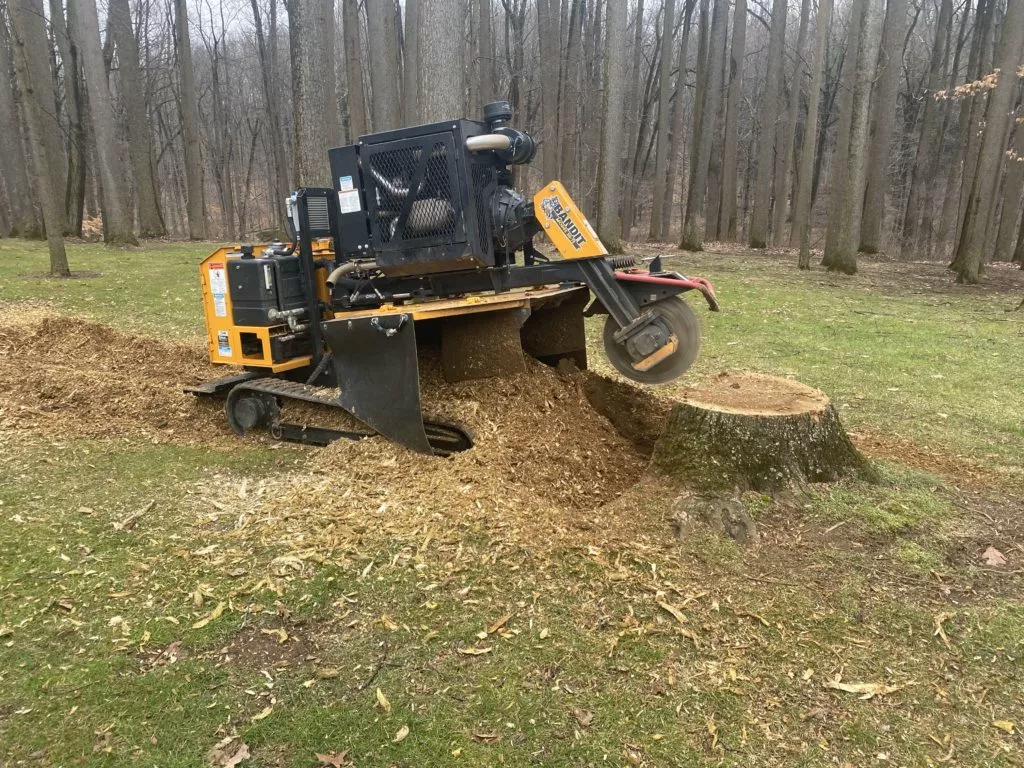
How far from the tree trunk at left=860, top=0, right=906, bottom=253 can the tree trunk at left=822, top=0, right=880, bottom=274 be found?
1.53m

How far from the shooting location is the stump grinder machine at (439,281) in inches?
183

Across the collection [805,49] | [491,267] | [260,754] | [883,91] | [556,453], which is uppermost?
[805,49]

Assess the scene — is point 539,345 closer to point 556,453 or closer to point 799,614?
point 556,453

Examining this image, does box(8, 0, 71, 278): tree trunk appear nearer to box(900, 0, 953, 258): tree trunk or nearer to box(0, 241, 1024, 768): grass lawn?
box(0, 241, 1024, 768): grass lawn

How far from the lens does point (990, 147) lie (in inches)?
538

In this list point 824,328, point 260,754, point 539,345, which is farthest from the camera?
point 824,328

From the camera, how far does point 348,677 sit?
284cm

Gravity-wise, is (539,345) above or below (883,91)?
below

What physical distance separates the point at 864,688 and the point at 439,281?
3502mm

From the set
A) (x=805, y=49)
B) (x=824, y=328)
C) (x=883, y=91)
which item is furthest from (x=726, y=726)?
(x=805, y=49)

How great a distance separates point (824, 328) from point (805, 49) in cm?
3328

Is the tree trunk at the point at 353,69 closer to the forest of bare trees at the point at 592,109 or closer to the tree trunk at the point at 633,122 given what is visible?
the forest of bare trees at the point at 592,109

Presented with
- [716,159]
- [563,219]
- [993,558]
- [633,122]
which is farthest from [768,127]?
[993,558]

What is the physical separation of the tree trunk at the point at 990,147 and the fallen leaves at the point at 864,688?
1453 centimetres
